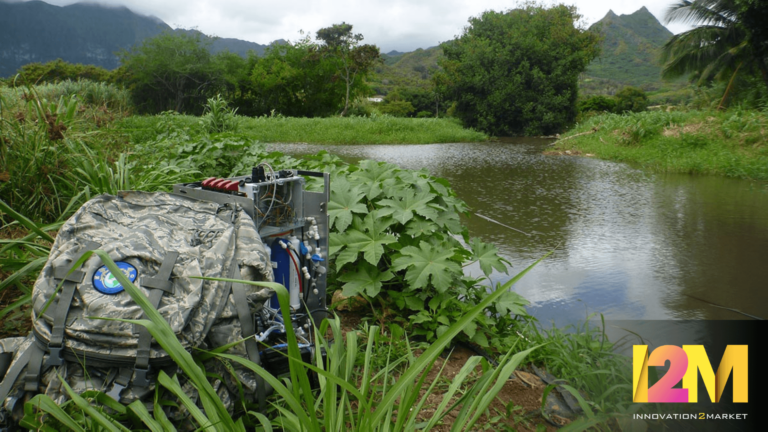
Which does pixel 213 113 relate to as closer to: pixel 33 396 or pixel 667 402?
pixel 33 396

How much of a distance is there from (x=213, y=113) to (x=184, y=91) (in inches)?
730

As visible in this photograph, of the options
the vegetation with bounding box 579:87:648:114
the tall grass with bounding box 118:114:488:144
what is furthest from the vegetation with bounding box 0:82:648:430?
the vegetation with bounding box 579:87:648:114

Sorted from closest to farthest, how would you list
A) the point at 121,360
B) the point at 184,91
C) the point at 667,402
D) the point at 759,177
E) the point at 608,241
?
the point at 121,360 < the point at 667,402 < the point at 608,241 < the point at 759,177 < the point at 184,91

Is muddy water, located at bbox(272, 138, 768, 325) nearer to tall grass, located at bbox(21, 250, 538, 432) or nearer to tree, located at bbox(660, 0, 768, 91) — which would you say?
tall grass, located at bbox(21, 250, 538, 432)

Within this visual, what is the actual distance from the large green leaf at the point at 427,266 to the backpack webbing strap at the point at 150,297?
111 cm

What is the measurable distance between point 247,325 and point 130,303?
0.31 metres

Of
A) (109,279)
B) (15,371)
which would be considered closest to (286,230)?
(109,279)

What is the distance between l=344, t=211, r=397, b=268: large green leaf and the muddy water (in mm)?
1057

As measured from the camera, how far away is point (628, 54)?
67188 mm

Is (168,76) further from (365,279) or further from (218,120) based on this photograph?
(365,279)

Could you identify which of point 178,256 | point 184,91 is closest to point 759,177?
point 178,256

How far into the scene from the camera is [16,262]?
1902 millimetres

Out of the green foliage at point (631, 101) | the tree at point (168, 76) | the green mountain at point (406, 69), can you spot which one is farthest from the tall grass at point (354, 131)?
the green mountain at point (406, 69)

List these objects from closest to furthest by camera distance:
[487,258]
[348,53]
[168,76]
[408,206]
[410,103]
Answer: [487,258] → [408,206] → [168,76] → [348,53] → [410,103]
